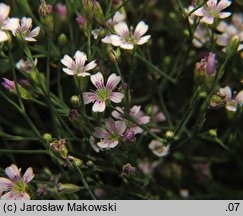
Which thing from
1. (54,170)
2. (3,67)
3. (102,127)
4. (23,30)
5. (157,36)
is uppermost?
(157,36)

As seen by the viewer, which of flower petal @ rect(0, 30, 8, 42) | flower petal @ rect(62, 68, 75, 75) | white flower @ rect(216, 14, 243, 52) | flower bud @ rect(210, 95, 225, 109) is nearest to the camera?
flower petal @ rect(0, 30, 8, 42)

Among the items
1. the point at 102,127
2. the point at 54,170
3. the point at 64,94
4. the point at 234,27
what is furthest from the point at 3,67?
the point at 234,27

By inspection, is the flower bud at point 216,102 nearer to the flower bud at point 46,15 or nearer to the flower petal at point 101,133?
the flower petal at point 101,133

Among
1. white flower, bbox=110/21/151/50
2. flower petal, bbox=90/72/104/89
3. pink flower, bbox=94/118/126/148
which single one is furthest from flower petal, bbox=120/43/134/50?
pink flower, bbox=94/118/126/148

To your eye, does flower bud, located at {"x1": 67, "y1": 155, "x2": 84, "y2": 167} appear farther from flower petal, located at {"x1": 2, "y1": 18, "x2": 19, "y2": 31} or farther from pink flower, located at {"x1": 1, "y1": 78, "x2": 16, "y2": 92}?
flower petal, located at {"x1": 2, "y1": 18, "x2": 19, "y2": 31}

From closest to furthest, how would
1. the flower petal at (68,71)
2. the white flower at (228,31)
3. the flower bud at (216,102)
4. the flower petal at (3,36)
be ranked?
the flower petal at (3,36) → the flower petal at (68,71) → the flower bud at (216,102) → the white flower at (228,31)

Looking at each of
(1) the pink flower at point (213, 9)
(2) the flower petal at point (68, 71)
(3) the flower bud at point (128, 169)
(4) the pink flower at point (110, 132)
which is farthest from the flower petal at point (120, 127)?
(1) the pink flower at point (213, 9)

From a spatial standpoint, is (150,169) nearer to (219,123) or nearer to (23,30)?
(219,123)
